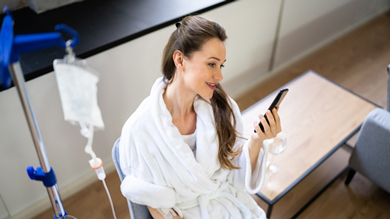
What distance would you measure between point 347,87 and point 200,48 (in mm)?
2162

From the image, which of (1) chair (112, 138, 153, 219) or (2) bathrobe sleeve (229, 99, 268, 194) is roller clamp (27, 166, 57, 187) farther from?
(2) bathrobe sleeve (229, 99, 268, 194)

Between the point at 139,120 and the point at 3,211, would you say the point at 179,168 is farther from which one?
the point at 3,211

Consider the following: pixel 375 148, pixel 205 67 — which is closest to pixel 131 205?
pixel 205 67

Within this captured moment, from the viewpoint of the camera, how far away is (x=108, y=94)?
197 cm

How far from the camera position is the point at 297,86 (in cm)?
226

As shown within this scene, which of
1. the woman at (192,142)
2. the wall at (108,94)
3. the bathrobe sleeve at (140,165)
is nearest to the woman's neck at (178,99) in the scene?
the woman at (192,142)

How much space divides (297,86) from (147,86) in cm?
95

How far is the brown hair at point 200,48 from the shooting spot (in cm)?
119

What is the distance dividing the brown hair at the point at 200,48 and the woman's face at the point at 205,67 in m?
0.02

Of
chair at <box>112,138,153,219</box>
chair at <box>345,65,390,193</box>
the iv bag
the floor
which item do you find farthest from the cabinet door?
chair at <box>345,65,390,193</box>

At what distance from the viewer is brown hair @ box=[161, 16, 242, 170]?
1189 mm

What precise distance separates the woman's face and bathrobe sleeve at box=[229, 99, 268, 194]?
0.78 ft

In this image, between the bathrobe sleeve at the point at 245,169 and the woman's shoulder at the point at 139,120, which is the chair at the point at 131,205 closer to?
the woman's shoulder at the point at 139,120

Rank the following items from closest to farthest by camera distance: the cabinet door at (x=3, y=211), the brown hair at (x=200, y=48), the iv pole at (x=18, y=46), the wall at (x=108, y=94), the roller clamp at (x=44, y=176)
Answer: the iv pole at (x=18, y=46) → the roller clamp at (x=44, y=176) → the brown hair at (x=200, y=48) → the wall at (x=108, y=94) → the cabinet door at (x=3, y=211)
